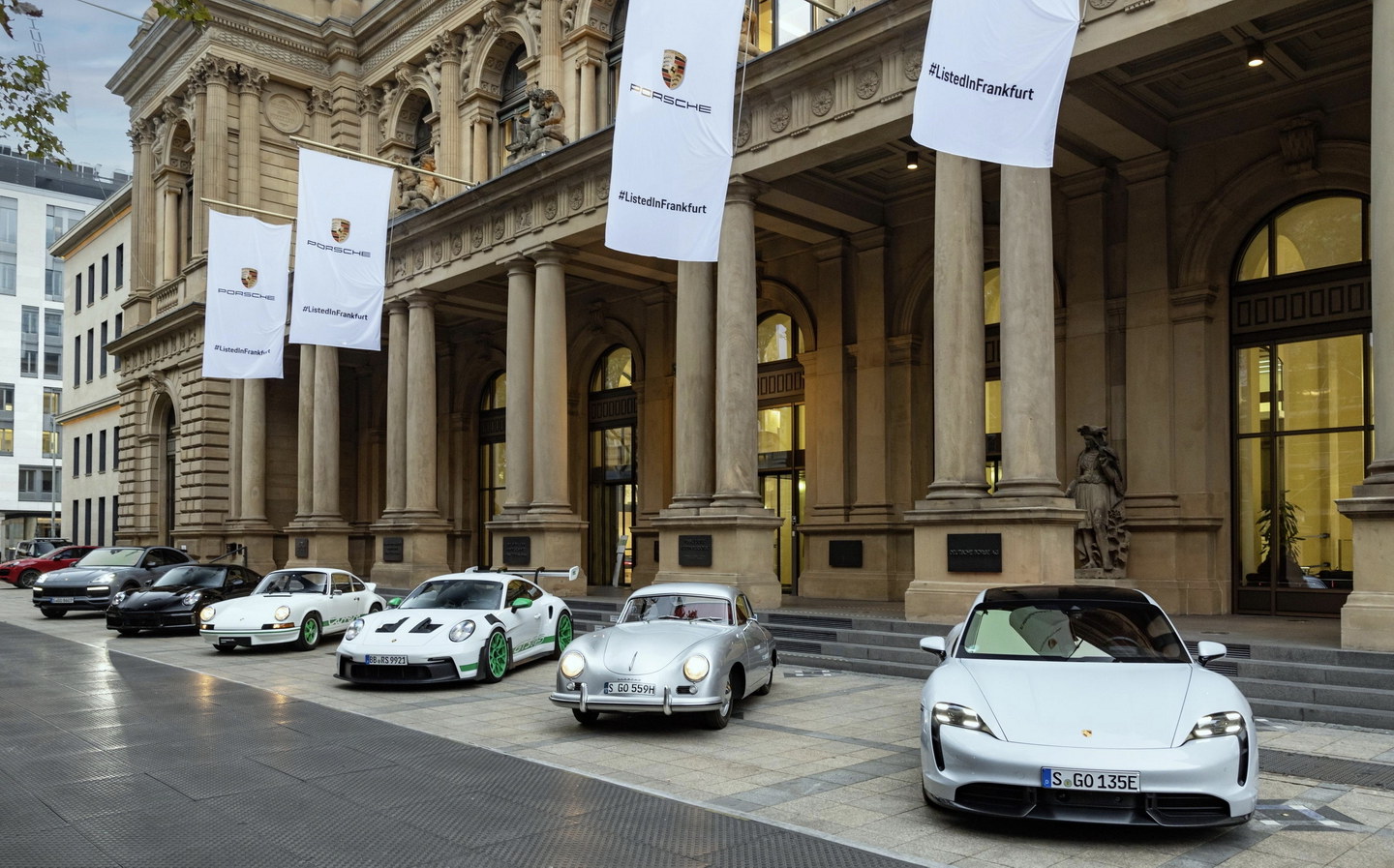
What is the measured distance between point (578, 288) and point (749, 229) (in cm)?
1052

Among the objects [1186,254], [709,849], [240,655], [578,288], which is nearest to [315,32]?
[578,288]

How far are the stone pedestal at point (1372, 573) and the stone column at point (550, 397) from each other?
1493cm

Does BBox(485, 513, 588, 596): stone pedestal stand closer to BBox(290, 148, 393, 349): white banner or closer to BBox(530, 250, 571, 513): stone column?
BBox(530, 250, 571, 513): stone column

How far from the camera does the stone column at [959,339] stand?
50.2 ft

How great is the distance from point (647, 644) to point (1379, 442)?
313 inches

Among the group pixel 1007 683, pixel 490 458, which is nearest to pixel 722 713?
pixel 1007 683

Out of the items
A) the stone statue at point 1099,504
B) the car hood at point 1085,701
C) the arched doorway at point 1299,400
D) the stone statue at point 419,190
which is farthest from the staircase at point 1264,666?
the stone statue at point 419,190

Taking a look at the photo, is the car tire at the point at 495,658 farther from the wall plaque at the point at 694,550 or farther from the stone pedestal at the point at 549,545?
the stone pedestal at the point at 549,545

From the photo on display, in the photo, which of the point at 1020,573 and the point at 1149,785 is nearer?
the point at 1149,785

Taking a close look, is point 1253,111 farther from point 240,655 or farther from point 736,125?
point 240,655

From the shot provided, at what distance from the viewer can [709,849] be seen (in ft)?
20.6

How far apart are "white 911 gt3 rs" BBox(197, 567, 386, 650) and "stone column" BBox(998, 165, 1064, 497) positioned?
10625 millimetres

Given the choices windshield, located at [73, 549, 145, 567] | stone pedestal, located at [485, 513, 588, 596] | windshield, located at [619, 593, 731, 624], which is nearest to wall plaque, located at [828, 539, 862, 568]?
stone pedestal, located at [485, 513, 588, 596]

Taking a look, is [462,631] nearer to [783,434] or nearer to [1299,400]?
[783,434]
